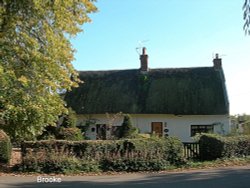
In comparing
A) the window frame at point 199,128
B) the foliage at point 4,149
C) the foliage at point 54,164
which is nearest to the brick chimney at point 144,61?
the window frame at point 199,128

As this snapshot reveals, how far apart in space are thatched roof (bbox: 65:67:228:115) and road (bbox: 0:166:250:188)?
19.0 metres

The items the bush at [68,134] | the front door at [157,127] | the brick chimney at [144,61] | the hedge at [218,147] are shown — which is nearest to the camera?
the hedge at [218,147]

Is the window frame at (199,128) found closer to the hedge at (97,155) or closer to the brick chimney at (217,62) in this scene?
the brick chimney at (217,62)

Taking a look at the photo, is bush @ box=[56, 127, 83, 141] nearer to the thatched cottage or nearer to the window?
the thatched cottage

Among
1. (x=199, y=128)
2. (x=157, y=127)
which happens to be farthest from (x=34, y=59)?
(x=199, y=128)

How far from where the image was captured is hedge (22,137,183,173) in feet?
59.7

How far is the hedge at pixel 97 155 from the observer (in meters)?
18.2

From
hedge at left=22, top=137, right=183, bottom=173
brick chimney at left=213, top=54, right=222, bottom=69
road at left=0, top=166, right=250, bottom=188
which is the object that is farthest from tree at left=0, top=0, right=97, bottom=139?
brick chimney at left=213, top=54, right=222, bottom=69

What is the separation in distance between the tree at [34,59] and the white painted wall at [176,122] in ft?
59.8

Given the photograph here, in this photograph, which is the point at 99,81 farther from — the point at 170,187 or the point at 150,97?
the point at 170,187

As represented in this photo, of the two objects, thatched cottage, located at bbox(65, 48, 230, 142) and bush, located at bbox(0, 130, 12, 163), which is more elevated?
thatched cottage, located at bbox(65, 48, 230, 142)

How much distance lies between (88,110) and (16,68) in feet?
66.3

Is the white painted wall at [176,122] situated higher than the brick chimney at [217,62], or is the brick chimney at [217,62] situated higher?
the brick chimney at [217,62]

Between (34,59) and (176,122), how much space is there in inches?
827
